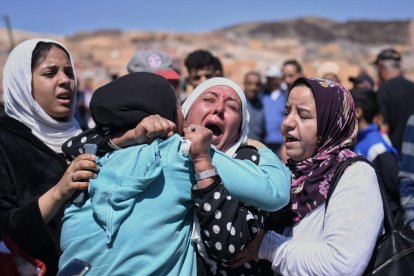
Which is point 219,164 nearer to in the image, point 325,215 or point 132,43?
point 325,215

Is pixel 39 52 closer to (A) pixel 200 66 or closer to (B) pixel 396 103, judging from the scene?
(A) pixel 200 66

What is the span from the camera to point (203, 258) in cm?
191

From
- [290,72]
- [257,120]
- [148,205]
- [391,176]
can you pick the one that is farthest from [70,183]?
[290,72]

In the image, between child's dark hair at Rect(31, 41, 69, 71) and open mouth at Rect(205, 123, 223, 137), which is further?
child's dark hair at Rect(31, 41, 69, 71)

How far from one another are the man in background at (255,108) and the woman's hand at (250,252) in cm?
484

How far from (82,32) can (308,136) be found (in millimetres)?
59113

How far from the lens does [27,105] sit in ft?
8.59

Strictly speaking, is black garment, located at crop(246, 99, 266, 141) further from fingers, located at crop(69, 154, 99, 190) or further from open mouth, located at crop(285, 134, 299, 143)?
fingers, located at crop(69, 154, 99, 190)

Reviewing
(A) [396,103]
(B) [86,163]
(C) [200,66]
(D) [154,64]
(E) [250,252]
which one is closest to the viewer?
(B) [86,163]

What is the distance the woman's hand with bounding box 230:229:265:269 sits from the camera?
79.2 inches

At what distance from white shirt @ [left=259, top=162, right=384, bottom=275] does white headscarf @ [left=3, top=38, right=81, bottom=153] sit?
1294mm

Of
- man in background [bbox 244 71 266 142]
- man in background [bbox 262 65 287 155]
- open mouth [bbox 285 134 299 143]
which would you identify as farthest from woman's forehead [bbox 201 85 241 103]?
man in background [bbox 262 65 287 155]

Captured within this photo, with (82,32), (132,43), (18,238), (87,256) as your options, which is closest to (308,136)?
(87,256)

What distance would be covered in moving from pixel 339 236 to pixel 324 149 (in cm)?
45
